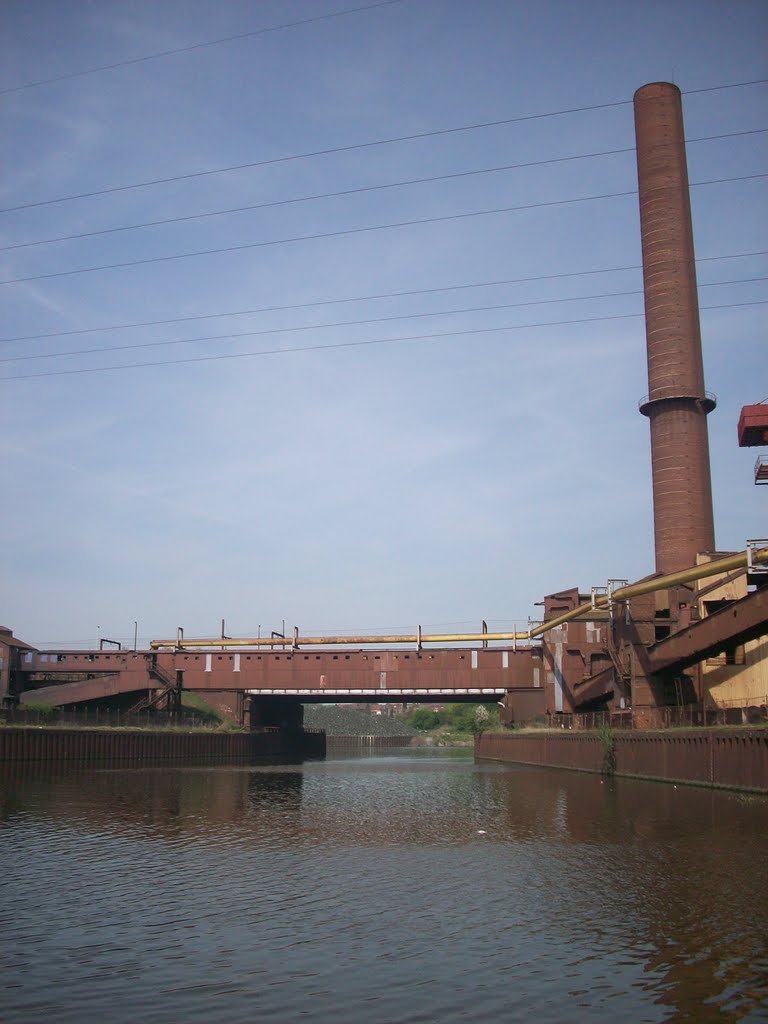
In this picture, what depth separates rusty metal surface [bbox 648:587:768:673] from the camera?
3266cm

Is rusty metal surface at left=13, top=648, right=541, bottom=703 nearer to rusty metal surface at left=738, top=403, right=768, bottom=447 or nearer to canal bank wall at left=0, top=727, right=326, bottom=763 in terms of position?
canal bank wall at left=0, top=727, right=326, bottom=763

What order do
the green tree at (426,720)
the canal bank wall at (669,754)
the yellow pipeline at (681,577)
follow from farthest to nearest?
the green tree at (426,720), the yellow pipeline at (681,577), the canal bank wall at (669,754)

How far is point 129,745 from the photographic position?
58500 mm

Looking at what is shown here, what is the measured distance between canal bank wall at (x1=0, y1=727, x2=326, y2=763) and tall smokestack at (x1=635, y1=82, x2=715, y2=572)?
33.8 meters

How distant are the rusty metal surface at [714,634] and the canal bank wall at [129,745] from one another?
113 feet

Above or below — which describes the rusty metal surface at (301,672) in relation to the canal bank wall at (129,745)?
above

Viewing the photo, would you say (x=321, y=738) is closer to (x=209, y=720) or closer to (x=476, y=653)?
(x=209, y=720)

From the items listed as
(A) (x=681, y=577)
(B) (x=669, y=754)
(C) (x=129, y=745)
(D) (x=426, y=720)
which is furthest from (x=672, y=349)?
(D) (x=426, y=720)

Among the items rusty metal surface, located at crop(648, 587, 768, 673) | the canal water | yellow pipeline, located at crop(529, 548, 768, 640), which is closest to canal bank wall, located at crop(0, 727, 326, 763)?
the canal water

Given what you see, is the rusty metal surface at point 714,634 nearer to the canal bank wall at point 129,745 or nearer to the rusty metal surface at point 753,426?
the rusty metal surface at point 753,426

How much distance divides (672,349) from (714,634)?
86.1 feet

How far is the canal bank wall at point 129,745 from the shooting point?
51.2 meters

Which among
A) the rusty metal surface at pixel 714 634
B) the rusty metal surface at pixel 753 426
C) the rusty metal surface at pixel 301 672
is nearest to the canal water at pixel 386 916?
the rusty metal surface at pixel 714 634

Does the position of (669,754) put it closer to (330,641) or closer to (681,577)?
(681,577)
